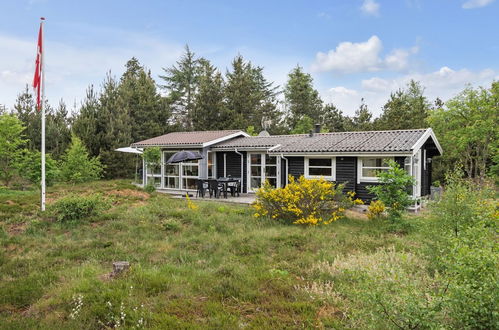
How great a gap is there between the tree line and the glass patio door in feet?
23.8

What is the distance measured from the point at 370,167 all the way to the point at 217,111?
74.3ft

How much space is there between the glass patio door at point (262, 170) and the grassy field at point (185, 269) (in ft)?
21.6

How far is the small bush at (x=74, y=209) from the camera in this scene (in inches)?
369

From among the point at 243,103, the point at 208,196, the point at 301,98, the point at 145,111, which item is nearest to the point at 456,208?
the point at 208,196

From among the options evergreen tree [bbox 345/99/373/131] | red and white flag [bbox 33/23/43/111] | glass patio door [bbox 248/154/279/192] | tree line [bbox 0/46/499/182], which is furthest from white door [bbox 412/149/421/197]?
evergreen tree [bbox 345/99/373/131]

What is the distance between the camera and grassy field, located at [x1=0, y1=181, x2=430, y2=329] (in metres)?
4.31

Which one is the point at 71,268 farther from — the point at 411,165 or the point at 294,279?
the point at 411,165

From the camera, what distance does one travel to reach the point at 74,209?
31.1ft

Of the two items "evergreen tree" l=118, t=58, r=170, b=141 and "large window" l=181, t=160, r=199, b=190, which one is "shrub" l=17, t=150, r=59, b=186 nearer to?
"large window" l=181, t=160, r=199, b=190

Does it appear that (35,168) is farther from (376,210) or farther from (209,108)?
(209,108)

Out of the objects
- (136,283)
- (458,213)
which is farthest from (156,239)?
(458,213)

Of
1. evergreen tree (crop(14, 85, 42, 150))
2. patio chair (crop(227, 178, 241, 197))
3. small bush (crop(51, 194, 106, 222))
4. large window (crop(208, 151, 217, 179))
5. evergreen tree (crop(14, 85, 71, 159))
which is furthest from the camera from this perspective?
evergreen tree (crop(14, 85, 42, 150))

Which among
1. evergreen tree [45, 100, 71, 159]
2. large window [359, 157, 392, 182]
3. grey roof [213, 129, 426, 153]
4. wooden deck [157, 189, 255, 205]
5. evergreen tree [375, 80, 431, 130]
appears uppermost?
evergreen tree [375, 80, 431, 130]

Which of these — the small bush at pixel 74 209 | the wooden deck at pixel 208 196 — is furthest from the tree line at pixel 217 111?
the small bush at pixel 74 209
